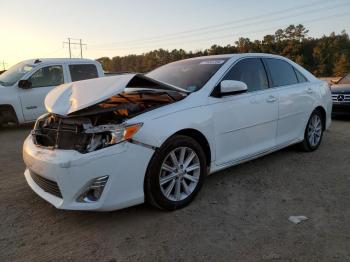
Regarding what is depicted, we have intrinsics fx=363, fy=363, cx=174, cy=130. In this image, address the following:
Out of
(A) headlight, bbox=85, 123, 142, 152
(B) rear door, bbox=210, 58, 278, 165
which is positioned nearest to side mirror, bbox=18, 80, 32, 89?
(B) rear door, bbox=210, 58, 278, 165

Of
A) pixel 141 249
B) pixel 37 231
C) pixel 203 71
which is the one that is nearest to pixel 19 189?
pixel 37 231

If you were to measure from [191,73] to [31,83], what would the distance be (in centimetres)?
546

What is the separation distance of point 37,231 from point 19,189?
48.6 inches

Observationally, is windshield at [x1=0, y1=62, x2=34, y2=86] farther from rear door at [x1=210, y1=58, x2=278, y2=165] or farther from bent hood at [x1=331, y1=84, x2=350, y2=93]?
bent hood at [x1=331, y1=84, x2=350, y2=93]

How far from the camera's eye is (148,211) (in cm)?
357

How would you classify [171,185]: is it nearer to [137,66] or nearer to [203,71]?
[203,71]

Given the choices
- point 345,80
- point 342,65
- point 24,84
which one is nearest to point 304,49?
point 342,65

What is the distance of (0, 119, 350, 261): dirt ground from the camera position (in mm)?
2812

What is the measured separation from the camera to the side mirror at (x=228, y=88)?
403 cm

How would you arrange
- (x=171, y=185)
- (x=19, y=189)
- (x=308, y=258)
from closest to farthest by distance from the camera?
(x=308, y=258) < (x=171, y=185) < (x=19, y=189)

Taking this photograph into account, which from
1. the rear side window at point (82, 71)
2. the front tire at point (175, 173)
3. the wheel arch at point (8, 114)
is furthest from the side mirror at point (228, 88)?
the rear side window at point (82, 71)

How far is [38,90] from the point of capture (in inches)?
343

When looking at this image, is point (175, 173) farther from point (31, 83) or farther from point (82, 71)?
point (82, 71)

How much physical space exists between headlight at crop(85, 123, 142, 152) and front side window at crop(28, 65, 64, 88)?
6.21 m
